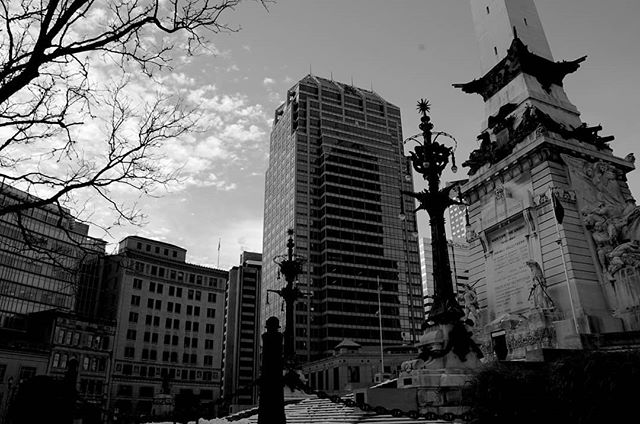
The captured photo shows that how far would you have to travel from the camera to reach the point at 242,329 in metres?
119

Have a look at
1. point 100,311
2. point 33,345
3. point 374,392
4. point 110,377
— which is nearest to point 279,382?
point 374,392

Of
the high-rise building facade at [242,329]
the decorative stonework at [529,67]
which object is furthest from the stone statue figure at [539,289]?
the high-rise building facade at [242,329]

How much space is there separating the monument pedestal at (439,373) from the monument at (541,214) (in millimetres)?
5864

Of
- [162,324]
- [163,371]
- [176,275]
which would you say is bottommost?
[163,371]

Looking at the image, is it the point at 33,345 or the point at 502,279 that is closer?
the point at 502,279

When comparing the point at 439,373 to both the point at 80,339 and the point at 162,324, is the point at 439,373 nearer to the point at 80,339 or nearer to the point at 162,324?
the point at 80,339

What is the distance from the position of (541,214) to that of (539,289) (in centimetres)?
373

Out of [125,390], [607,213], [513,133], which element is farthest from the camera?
[125,390]

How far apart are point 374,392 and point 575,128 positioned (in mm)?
19320

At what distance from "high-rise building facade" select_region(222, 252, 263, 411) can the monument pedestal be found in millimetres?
102942

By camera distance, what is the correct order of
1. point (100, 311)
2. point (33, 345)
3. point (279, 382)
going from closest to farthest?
point (279, 382) → point (33, 345) → point (100, 311)

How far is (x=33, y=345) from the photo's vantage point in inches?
2073

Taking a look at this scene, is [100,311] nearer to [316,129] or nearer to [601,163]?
[316,129]

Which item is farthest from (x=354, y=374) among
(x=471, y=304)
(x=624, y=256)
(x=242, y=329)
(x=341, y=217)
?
→ (x=242, y=329)
